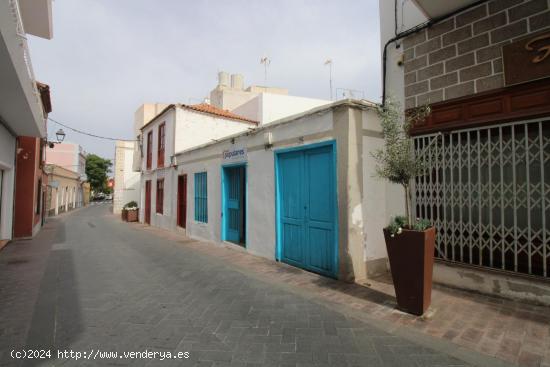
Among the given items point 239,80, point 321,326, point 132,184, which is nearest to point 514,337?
point 321,326

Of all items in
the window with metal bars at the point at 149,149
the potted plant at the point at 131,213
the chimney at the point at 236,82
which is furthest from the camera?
the chimney at the point at 236,82

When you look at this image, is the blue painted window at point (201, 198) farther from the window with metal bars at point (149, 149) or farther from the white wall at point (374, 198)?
the window with metal bars at point (149, 149)

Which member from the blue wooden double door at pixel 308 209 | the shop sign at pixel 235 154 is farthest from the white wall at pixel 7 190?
the blue wooden double door at pixel 308 209

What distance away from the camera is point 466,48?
4676 mm

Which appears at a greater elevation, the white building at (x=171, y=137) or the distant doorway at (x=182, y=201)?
the white building at (x=171, y=137)

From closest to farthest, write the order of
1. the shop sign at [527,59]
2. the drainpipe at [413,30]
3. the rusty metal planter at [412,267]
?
the rusty metal planter at [412,267], the shop sign at [527,59], the drainpipe at [413,30]

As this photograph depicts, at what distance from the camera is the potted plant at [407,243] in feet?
12.0

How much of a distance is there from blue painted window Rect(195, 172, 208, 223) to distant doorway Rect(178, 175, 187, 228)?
1.41 metres

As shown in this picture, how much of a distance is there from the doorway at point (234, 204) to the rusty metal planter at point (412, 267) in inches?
200

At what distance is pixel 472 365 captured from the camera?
2.67 metres

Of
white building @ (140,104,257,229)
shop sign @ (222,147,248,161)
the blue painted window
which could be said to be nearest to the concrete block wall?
shop sign @ (222,147,248,161)

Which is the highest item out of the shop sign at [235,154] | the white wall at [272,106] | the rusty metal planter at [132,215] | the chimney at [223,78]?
the chimney at [223,78]

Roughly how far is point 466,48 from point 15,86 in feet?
25.8

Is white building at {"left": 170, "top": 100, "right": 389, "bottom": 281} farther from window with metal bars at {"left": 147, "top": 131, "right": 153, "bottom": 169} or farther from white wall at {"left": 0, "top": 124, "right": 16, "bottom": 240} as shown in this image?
window with metal bars at {"left": 147, "top": 131, "right": 153, "bottom": 169}
